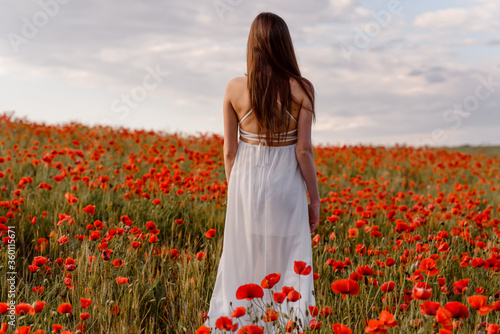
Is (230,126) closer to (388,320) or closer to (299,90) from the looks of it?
Answer: (299,90)

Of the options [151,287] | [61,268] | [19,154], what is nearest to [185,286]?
[151,287]

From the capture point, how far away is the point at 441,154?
1231cm

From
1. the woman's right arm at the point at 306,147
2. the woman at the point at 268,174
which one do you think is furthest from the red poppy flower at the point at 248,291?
the woman's right arm at the point at 306,147

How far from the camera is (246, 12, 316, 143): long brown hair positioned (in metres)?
2.73

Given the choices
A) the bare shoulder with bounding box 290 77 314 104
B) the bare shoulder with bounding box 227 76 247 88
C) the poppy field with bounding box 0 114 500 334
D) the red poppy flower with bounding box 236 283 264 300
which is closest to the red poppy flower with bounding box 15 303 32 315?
the poppy field with bounding box 0 114 500 334

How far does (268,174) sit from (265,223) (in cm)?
34

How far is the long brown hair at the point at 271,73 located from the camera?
8.96ft

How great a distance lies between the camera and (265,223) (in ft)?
9.49

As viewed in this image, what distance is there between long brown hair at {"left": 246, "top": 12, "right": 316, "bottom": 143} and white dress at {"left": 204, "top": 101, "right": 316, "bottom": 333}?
5.0 inches

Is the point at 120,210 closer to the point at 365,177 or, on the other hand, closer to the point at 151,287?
the point at 151,287

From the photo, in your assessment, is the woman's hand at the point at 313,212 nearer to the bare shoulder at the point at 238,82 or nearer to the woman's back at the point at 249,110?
the woman's back at the point at 249,110

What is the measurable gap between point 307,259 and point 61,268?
208cm

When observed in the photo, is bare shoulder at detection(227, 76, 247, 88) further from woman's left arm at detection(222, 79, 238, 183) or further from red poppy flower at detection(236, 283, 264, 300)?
red poppy flower at detection(236, 283, 264, 300)

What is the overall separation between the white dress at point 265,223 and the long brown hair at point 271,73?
0.13 meters
